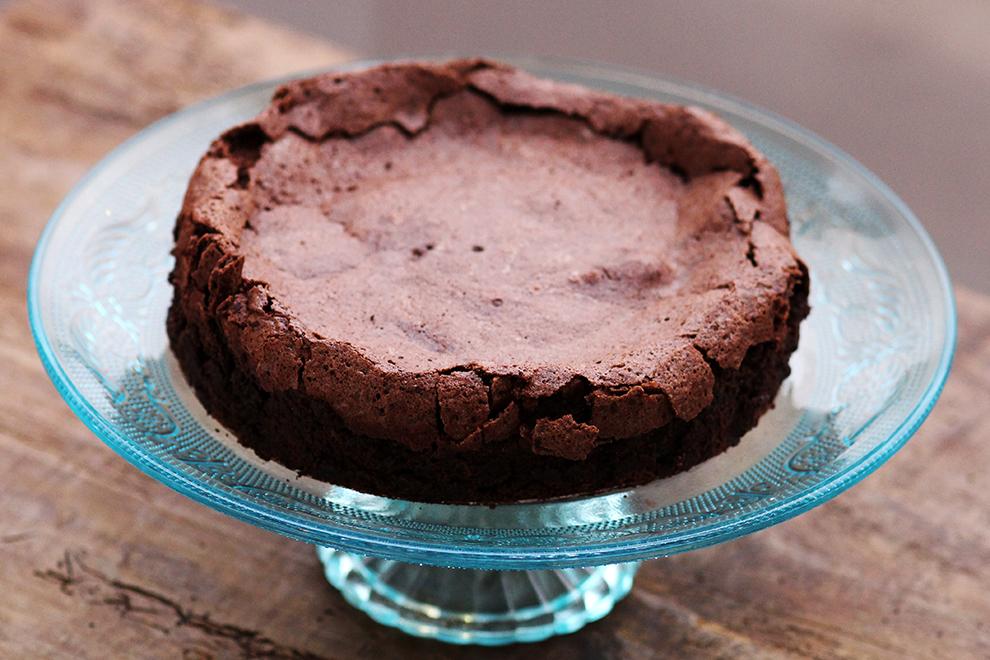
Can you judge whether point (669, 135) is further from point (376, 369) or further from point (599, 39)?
point (599, 39)

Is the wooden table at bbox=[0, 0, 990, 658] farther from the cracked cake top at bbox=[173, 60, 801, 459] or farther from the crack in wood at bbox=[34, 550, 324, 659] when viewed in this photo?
the cracked cake top at bbox=[173, 60, 801, 459]

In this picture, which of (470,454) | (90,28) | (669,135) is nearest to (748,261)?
(669,135)

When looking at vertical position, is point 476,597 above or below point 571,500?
below

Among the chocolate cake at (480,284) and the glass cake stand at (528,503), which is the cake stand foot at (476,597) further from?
the chocolate cake at (480,284)

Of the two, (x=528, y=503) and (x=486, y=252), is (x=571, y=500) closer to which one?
(x=528, y=503)

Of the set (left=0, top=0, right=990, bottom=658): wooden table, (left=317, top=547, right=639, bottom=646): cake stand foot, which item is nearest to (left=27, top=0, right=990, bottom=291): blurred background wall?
(left=0, top=0, right=990, bottom=658): wooden table

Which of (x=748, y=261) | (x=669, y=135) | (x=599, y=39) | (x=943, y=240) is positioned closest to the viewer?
(x=748, y=261)

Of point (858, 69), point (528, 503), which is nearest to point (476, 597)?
point (528, 503)

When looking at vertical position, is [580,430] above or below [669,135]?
below
